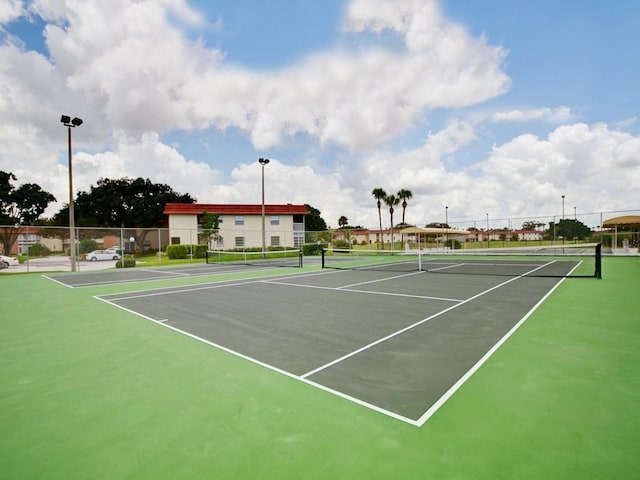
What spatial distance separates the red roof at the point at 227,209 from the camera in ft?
130

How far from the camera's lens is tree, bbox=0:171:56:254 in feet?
142

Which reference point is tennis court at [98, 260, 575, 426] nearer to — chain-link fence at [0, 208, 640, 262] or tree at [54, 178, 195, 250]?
chain-link fence at [0, 208, 640, 262]

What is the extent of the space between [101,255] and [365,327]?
26.1 metres

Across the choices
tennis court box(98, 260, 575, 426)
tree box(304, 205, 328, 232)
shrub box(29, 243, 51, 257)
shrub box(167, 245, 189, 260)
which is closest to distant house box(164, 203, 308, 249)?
shrub box(167, 245, 189, 260)

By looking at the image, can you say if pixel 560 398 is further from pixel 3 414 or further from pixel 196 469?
pixel 3 414

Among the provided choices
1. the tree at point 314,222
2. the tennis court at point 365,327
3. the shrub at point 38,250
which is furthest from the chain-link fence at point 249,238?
the tree at point 314,222

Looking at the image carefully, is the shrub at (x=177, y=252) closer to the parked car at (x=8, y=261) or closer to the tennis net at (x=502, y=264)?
the parked car at (x=8, y=261)

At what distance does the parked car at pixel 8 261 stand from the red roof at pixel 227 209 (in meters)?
19.5

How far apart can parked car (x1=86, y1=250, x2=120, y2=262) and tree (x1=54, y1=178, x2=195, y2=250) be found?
68.5 ft

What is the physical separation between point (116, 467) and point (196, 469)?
0.60 meters

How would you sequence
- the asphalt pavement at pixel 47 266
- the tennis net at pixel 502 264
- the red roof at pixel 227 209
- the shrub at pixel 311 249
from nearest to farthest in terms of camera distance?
1. the tennis net at pixel 502 264
2. the asphalt pavement at pixel 47 266
3. the shrub at pixel 311 249
4. the red roof at pixel 227 209

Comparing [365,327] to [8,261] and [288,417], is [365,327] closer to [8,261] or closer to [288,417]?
[288,417]

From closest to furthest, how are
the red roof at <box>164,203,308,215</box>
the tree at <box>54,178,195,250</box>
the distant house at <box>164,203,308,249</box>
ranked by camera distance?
the distant house at <box>164,203,308,249</box> < the red roof at <box>164,203,308,215</box> < the tree at <box>54,178,195,250</box>

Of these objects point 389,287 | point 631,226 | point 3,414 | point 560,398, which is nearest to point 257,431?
point 3,414
